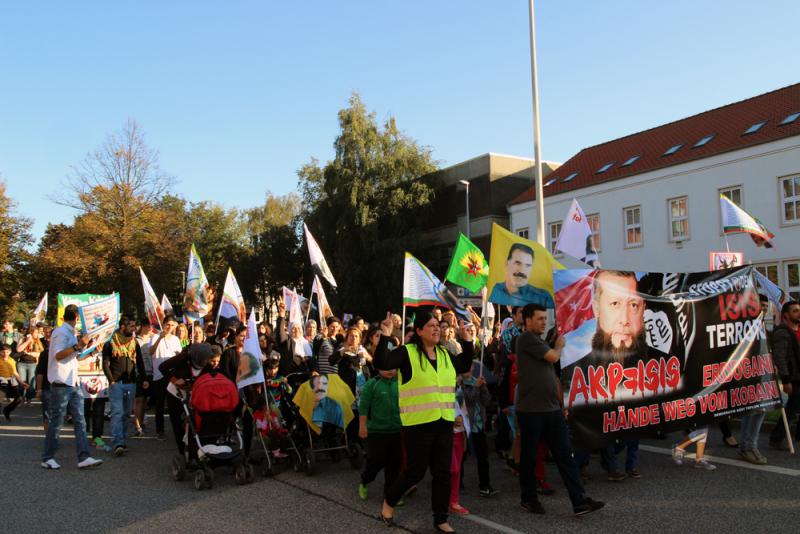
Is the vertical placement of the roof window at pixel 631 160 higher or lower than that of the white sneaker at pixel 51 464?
higher

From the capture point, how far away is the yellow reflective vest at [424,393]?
5.72m

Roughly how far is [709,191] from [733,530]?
83.9 feet

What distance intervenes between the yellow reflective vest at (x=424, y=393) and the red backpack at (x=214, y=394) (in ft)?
9.84

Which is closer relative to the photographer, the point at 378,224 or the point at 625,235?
the point at 625,235

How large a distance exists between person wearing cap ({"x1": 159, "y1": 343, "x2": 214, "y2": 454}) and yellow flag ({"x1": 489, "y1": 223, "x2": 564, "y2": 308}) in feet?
11.9

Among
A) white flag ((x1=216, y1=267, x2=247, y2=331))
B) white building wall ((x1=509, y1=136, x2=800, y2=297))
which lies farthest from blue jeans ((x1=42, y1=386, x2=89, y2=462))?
white building wall ((x1=509, y1=136, x2=800, y2=297))

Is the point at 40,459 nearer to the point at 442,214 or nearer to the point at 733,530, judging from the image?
the point at 733,530

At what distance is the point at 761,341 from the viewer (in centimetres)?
880

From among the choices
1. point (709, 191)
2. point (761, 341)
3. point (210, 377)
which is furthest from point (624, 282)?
point (709, 191)

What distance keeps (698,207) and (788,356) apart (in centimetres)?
2184

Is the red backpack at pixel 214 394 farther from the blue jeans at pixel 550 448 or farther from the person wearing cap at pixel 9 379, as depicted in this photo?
the person wearing cap at pixel 9 379

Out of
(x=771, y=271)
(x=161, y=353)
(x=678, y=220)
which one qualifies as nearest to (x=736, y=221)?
(x=161, y=353)

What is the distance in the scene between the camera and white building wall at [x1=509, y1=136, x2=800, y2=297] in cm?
2602

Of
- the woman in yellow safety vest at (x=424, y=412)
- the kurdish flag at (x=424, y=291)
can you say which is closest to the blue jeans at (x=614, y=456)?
the woman in yellow safety vest at (x=424, y=412)
